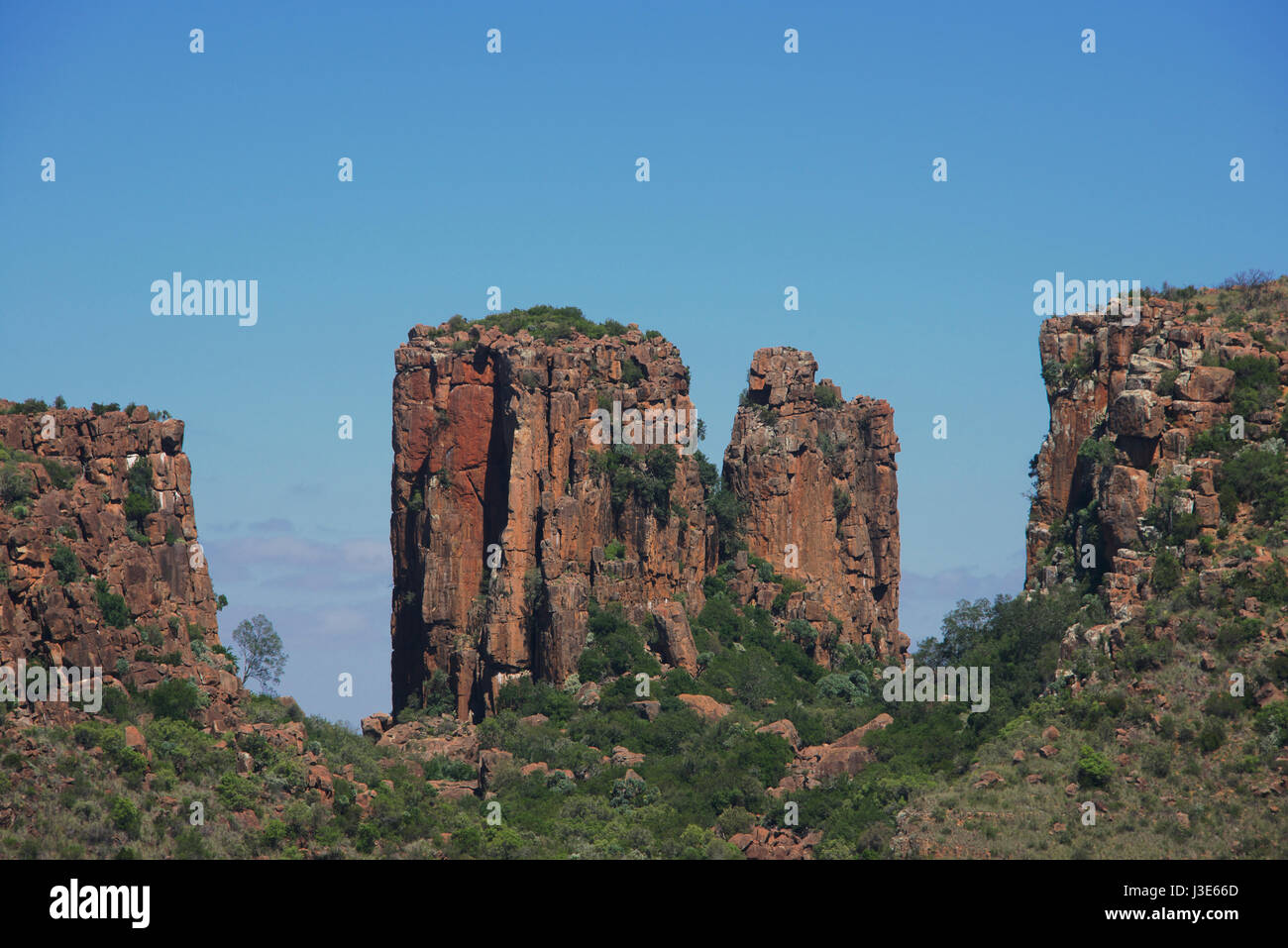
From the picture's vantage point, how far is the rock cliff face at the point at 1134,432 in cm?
10256

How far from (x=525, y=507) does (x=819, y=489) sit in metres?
23.0

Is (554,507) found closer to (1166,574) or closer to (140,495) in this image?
(140,495)

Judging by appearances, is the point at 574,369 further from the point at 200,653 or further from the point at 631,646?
the point at 200,653

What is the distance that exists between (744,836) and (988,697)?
49.5 ft

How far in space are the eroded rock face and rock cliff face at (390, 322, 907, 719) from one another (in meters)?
0.16

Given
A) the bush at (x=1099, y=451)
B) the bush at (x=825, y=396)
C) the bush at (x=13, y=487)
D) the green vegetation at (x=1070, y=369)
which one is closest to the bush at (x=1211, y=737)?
the bush at (x=1099, y=451)

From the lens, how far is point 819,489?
446 ft

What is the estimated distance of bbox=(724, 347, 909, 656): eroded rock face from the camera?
134 metres

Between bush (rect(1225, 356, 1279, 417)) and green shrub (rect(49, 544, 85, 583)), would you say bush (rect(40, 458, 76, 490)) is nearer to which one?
green shrub (rect(49, 544, 85, 583))

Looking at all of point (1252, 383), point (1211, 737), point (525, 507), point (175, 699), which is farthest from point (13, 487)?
point (1252, 383)

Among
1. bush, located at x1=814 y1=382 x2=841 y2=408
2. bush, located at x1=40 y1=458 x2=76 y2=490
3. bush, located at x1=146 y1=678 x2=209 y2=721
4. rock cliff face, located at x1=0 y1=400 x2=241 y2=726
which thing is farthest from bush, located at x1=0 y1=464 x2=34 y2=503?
bush, located at x1=814 y1=382 x2=841 y2=408

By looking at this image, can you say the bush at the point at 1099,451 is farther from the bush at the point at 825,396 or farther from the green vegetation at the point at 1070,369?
the bush at the point at 825,396

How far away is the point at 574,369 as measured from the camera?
123312 mm

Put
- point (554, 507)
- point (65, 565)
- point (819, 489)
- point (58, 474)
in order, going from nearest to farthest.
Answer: point (65, 565), point (58, 474), point (554, 507), point (819, 489)
